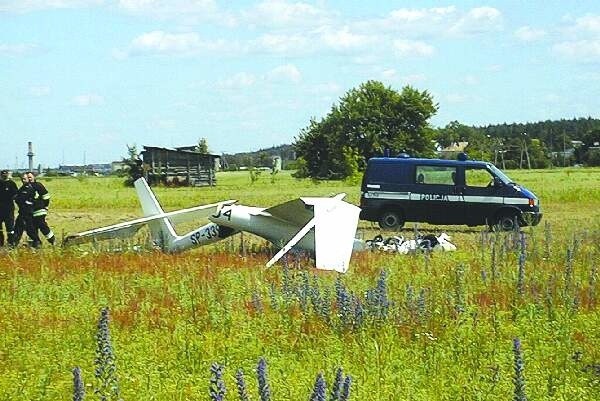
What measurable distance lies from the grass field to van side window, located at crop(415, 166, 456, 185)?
403 inches

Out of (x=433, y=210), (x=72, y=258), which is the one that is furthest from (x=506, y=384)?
(x=433, y=210)

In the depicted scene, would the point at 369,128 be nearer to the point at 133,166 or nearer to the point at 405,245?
the point at 133,166

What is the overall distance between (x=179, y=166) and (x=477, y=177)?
43568mm

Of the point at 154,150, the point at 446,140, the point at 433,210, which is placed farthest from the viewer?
the point at 446,140

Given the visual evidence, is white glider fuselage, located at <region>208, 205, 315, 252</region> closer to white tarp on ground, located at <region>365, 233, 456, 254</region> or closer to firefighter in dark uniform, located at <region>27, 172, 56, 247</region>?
white tarp on ground, located at <region>365, 233, 456, 254</region>

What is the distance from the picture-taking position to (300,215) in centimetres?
1897

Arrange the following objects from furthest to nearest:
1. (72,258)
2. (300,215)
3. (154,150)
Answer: (154,150), (300,215), (72,258)

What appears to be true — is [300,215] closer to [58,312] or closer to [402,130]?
[58,312]

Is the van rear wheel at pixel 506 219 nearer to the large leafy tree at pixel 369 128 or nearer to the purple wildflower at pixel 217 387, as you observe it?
the purple wildflower at pixel 217 387

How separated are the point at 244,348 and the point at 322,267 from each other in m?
6.63

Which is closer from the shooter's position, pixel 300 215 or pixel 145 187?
pixel 300 215

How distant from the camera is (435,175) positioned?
25.0m

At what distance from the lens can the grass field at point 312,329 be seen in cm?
722

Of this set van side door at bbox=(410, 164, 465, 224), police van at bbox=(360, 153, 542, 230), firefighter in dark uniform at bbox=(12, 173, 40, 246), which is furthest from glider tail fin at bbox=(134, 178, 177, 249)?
van side door at bbox=(410, 164, 465, 224)
